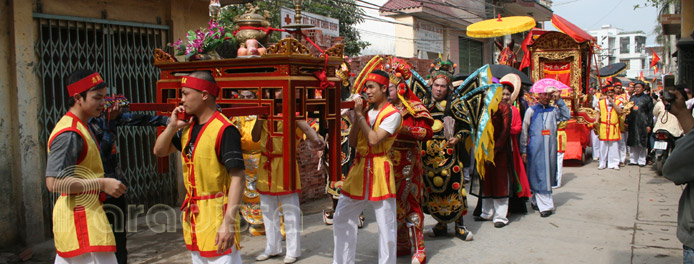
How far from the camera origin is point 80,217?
3.24 metres

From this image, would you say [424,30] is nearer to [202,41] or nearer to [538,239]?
[538,239]

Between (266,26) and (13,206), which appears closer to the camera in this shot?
(266,26)

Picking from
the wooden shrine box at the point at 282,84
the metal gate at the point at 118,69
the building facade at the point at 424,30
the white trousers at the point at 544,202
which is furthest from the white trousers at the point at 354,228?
the building facade at the point at 424,30

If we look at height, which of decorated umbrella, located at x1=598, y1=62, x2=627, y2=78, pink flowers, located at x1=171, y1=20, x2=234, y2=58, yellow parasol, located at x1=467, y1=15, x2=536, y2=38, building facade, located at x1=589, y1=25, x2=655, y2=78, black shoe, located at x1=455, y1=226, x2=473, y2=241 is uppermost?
building facade, located at x1=589, y1=25, x2=655, y2=78

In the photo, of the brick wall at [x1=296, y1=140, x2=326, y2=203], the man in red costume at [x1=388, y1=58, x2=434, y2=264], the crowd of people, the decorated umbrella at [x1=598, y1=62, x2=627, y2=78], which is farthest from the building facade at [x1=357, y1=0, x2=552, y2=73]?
the man in red costume at [x1=388, y1=58, x2=434, y2=264]

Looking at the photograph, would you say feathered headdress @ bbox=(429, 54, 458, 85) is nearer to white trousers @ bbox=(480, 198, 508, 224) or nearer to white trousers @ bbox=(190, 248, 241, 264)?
white trousers @ bbox=(480, 198, 508, 224)

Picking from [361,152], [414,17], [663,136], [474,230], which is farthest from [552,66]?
[361,152]

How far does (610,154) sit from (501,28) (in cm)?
412

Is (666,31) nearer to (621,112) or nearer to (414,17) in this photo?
(621,112)

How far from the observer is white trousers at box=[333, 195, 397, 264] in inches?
179

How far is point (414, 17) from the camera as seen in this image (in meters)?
19.6

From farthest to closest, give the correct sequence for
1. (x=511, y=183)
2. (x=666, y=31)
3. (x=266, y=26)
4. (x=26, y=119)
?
(x=666, y=31)
(x=511, y=183)
(x=26, y=119)
(x=266, y=26)

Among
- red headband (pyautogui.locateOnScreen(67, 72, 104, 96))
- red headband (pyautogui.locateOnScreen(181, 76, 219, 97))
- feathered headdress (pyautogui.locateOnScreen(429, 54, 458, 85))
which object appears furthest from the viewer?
feathered headdress (pyautogui.locateOnScreen(429, 54, 458, 85))

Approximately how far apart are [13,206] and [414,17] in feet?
52.1
